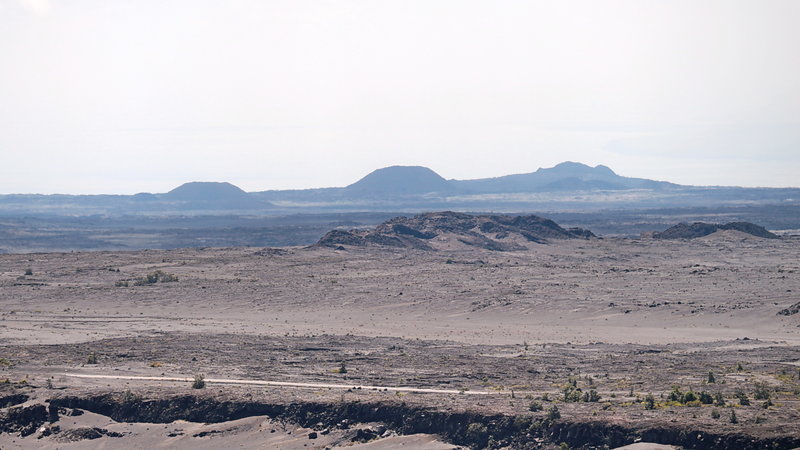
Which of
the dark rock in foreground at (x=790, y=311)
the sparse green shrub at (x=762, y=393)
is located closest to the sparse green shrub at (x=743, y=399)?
the sparse green shrub at (x=762, y=393)

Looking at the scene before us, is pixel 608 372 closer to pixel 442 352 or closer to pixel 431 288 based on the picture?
pixel 442 352

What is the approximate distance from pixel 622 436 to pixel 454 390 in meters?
6.15

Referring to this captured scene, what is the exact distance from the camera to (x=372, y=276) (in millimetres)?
57156

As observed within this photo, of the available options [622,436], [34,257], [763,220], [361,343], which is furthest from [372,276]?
[763,220]

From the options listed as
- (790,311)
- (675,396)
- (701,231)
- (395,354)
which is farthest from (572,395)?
(701,231)

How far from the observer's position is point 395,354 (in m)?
29.9

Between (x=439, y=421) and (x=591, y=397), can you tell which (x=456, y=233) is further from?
(x=439, y=421)

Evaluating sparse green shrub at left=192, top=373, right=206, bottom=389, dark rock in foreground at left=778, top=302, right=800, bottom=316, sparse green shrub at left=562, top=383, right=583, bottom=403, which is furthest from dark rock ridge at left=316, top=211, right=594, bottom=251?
sparse green shrub at left=562, top=383, right=583, bottom=403

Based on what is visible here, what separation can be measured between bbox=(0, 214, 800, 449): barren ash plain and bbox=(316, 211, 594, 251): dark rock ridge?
13.9 metres

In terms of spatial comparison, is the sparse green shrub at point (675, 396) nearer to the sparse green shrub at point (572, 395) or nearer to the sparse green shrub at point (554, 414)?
the sparse green shrub at point (572, 395)

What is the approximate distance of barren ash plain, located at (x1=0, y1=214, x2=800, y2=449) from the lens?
64.4ft

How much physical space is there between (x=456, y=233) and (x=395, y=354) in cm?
5844

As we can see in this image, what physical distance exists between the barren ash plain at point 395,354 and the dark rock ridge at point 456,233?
45.4ft

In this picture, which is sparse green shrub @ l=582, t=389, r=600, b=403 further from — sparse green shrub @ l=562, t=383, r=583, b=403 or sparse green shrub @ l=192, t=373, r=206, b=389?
sparse green shrub @ l=192, t=373, r=206, b=389
